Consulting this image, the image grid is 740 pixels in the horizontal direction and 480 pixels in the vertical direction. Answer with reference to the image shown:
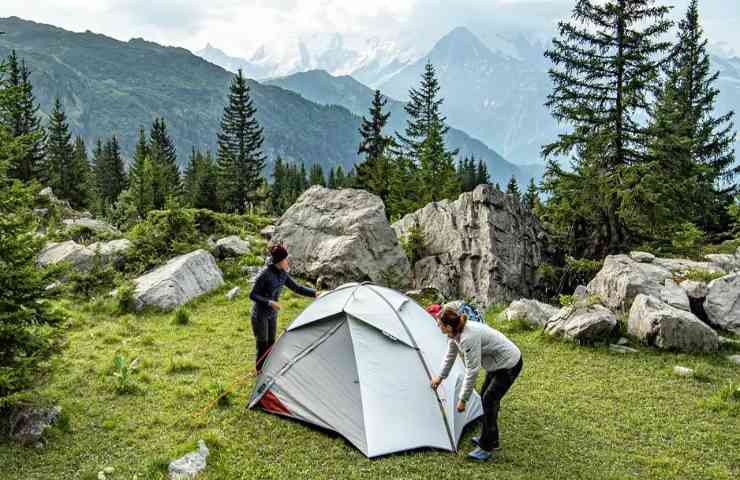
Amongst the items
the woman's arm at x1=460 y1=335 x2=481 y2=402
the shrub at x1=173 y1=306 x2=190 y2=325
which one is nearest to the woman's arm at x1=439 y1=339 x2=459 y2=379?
the woman's arm at x1=460 y1=335 x2=481 y2=402

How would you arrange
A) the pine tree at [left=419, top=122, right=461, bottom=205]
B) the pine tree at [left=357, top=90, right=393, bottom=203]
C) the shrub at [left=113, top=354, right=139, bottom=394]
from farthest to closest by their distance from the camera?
the pine tree at [left=357, top=90, right=393, bottom=203], the pine tree at [left=419, top=122, right=461, bottom=205], the shrub at [left=113, top=354, right=139, bottom=394]

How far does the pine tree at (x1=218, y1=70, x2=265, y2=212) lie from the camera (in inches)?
2581

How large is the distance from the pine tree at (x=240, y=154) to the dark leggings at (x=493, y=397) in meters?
60.8

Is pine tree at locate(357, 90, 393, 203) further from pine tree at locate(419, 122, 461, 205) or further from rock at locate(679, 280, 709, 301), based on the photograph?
rock at locate(679, 280, 709, 301)

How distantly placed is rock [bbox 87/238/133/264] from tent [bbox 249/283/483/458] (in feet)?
39.1

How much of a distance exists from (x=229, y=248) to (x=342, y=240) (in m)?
4.87

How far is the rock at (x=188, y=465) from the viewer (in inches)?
294

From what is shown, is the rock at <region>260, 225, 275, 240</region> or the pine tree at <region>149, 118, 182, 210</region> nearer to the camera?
the rock at <region>260, 225, 275, 240</region>

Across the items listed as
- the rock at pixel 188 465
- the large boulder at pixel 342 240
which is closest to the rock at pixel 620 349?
the large boulder at pixel 342 240

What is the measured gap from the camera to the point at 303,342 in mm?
10070

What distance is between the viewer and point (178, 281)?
56.9 feet

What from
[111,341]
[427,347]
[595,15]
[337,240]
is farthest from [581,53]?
[111,341]

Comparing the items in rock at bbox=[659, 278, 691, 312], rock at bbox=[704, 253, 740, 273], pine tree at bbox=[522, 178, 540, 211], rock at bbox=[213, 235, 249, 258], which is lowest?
rock at bbox=[213, 235, 249, 258]

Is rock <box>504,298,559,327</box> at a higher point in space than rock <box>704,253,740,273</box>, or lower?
lower
